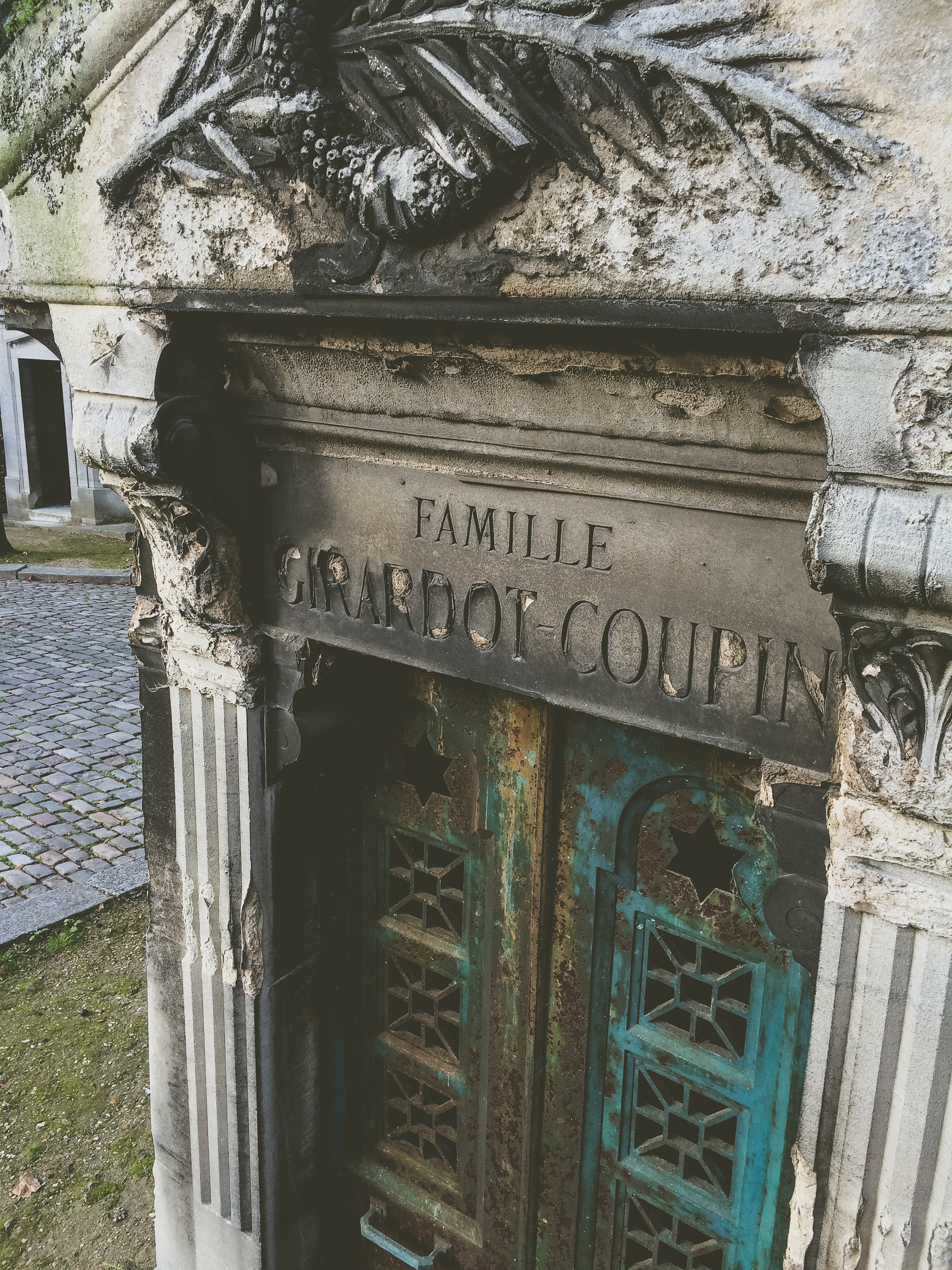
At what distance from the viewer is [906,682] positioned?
5.00 feet

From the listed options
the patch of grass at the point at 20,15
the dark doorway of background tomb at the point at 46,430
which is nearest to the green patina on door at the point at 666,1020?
the patch of grass at the point at 20,15

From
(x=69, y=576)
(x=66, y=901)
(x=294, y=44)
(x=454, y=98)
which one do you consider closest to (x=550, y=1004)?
(x=454, y=98)

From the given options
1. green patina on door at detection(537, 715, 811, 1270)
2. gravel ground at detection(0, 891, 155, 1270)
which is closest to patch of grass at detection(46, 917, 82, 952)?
gravel ground at detection(0, 891, 155, 1270)

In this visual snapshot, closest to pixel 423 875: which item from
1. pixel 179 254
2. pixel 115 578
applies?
pixel 179 254

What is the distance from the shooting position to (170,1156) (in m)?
3.21

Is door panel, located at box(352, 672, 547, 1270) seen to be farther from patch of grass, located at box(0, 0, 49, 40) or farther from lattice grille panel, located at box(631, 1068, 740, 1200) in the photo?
patch of grass, located at box(0, 0, 49, 40)

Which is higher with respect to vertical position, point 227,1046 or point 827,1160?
point 827,1160

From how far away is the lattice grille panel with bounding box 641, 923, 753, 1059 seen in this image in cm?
232

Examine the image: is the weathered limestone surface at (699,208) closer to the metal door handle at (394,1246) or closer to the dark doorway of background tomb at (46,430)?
the metal door handle at (394,1246)

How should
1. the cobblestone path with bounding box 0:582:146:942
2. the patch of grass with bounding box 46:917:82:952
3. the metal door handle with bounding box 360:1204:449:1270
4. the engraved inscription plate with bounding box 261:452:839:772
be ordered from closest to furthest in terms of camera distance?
the engraved inscription plate with bounding box 261:452:839:772
the metal door handle with bounding box 360:1204:449:1270
the patch of grass with bounding box 46:917:82:952
the cobblestone path with bounding box 0:582:146:942

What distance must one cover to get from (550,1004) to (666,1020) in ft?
1.11

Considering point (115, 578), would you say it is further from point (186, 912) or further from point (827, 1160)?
point (827, 1160)

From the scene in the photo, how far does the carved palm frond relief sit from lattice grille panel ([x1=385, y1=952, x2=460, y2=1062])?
211 centimetres

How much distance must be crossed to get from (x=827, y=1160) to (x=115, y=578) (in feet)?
43.2
